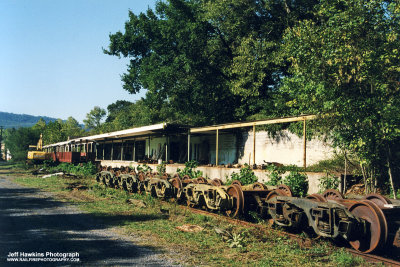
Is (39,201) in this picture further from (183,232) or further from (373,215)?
(373,215)

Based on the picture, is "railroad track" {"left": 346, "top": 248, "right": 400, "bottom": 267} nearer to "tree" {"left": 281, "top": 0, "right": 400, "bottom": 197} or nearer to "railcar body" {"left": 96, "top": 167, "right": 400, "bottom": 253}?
"railcar body" {"left": 96, "top": 167, "right": 400, "bottom": 253}

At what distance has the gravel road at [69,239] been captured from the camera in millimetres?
5277

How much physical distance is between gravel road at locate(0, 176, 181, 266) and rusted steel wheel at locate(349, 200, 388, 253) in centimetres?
326

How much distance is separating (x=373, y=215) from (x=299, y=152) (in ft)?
39.9

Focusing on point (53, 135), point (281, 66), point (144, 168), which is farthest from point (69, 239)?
point (53, 135)

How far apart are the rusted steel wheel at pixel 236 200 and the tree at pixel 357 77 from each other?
121 inches

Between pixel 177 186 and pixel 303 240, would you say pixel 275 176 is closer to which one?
pixel 177 186

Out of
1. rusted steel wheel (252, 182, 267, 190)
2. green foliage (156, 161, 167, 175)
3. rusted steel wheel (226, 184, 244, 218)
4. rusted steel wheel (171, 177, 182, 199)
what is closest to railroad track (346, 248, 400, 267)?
rusted steel wheel (226, 184, 244, 218)

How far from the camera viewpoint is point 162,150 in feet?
89.5

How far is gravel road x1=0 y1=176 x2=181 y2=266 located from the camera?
528 cm

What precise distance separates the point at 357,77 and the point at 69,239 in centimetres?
748

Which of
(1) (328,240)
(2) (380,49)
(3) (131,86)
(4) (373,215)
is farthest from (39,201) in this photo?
(3) (131,86)

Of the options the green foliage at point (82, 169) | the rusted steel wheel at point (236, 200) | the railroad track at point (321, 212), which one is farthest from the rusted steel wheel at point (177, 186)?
the green foliage at point (82, 169)

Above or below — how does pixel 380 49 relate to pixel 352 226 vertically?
above
